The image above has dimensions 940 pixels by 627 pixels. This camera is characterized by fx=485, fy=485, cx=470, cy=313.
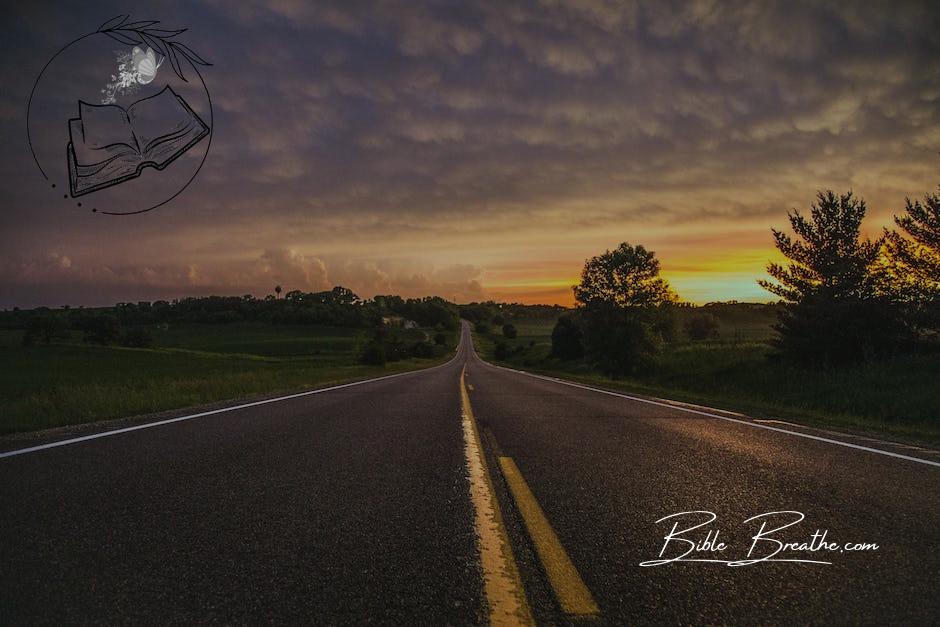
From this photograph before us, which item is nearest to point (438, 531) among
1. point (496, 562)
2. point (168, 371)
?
point (496, 562)

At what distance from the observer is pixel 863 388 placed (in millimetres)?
19047

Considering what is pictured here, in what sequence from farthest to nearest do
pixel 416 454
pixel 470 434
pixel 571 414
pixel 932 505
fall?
pixel 571 414 → pixel 470 434 → pixel 416 454 → pixel 932 505

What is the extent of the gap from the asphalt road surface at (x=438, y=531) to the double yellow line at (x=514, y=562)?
3cm

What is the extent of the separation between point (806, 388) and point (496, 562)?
24410 mm

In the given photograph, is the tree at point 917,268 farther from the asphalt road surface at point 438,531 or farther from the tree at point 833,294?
the asphalt road surface at point 438,531

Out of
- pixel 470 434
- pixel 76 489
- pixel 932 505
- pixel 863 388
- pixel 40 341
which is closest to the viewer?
pixel 932 505

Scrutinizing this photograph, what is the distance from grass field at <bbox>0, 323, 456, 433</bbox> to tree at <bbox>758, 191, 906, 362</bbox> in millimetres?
25774

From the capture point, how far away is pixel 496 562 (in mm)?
2531

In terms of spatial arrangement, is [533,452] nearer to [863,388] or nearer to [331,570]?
[331,570]

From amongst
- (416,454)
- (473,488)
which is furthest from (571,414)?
(473,488)

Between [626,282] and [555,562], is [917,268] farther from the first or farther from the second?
[555,562]

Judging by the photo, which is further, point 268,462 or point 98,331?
point 98,331

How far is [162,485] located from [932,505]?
19.6 ft

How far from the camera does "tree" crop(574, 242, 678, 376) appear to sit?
37.3 metres
